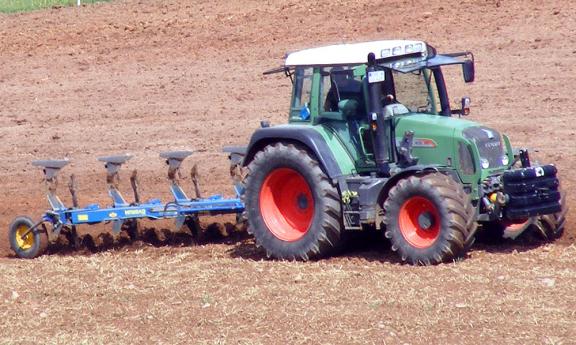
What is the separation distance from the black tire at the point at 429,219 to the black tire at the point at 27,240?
13.3ft

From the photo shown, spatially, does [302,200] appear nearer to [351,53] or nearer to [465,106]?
[351,53]

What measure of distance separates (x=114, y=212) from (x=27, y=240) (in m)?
1.17

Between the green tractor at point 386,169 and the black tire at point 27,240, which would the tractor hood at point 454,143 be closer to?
the green tractor at point 386,169

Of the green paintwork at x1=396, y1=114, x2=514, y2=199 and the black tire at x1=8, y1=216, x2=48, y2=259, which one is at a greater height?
the green paintwork at x1=396, y1=114, x2=514, y2=199

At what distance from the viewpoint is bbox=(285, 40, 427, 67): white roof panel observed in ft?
36.1

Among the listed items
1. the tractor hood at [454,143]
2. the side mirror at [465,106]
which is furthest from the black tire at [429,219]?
the side mirror at [465,106]

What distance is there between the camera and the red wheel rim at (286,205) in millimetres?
11414

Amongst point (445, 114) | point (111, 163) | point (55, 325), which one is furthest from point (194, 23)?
point (55, 325)

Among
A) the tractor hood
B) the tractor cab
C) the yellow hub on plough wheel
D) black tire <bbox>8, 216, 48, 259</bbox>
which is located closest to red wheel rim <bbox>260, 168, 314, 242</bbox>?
the tractor cab

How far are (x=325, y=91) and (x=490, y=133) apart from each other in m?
1.59

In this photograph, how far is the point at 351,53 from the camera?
11.1m

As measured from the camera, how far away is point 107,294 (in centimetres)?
1033

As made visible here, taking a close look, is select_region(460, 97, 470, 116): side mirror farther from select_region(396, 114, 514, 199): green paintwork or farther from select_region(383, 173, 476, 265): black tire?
select_region(383, 173, 476, 265): black tire

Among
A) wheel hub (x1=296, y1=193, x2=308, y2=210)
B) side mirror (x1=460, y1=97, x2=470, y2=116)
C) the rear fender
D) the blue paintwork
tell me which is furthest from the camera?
the blue paintwork
